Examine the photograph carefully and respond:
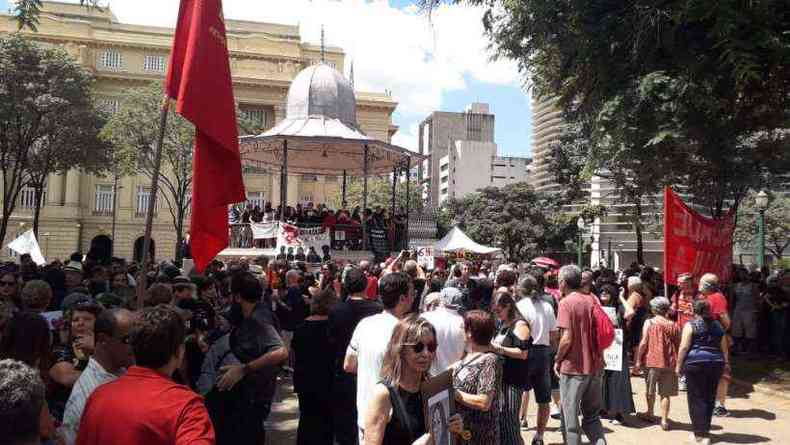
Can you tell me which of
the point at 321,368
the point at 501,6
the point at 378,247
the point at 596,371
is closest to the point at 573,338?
the point at 596,371

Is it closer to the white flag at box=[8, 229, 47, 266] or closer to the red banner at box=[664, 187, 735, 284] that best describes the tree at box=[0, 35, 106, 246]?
the white flag at box=[8, 229, 47, 266]

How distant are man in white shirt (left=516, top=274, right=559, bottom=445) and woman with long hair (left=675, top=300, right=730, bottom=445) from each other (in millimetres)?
1566

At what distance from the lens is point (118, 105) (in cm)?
5422

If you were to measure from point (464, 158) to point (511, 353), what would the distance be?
117 metres

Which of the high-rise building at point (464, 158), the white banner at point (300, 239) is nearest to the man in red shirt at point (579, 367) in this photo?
the white banner at point (300, 239)

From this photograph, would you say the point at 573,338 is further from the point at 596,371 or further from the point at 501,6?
the point at 501,6

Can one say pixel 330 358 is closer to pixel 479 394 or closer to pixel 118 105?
pixel 479 394

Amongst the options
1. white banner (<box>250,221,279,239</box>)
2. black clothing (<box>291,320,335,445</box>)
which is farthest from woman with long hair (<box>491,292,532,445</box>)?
white banner (<box>250,221,279,239</box>)

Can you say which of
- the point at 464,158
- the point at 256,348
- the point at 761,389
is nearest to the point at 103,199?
the point at 761,389

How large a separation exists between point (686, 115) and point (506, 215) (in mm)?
51277

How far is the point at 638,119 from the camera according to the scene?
11680 mm

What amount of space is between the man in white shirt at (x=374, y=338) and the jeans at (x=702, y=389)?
408 cm

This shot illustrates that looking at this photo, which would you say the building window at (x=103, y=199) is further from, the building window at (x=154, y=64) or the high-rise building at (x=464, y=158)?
the high-rise building at (x=464, y=158)

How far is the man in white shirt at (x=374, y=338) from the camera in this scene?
15.2 feet
